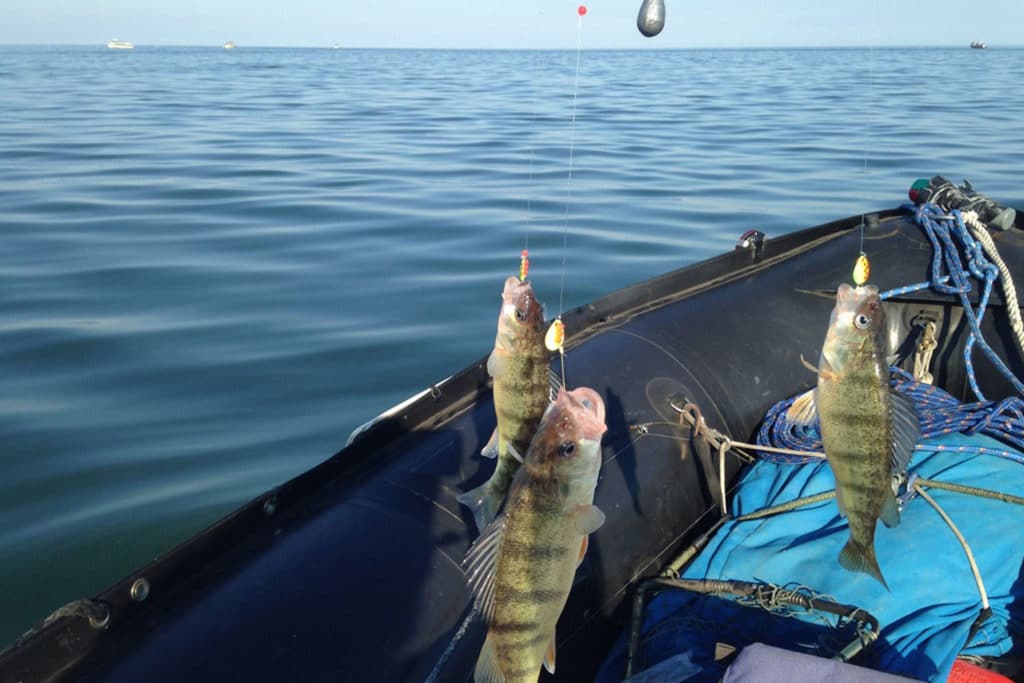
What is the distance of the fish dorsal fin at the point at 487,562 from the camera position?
209cm

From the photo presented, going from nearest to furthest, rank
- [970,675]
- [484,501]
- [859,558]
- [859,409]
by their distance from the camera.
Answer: [484,501] < [859,409] < [859,558] < [970,675]

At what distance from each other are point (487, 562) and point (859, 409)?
1119 mm

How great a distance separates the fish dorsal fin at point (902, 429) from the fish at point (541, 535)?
1.09m

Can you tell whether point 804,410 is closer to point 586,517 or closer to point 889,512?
point 889,512

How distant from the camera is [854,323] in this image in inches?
98.7

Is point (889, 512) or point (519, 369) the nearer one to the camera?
point (519, 369)

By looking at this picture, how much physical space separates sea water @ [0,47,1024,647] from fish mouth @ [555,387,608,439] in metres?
1.58

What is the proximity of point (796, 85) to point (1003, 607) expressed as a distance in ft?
97.2

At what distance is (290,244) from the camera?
10578 millimetres

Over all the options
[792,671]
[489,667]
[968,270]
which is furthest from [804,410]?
[968,270]

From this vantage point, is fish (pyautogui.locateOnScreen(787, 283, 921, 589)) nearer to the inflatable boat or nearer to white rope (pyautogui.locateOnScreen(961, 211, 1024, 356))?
the inflatable boat

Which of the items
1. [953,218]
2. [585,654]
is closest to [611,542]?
[585,654]

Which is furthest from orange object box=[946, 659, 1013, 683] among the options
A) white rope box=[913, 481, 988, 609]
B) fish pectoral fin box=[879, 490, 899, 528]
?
fish pectoral fin box=[879, 490, 899, 528]

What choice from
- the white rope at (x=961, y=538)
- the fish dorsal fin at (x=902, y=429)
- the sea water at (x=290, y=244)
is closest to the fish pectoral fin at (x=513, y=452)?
the fish dorsal fin at (x=902, y=429)
